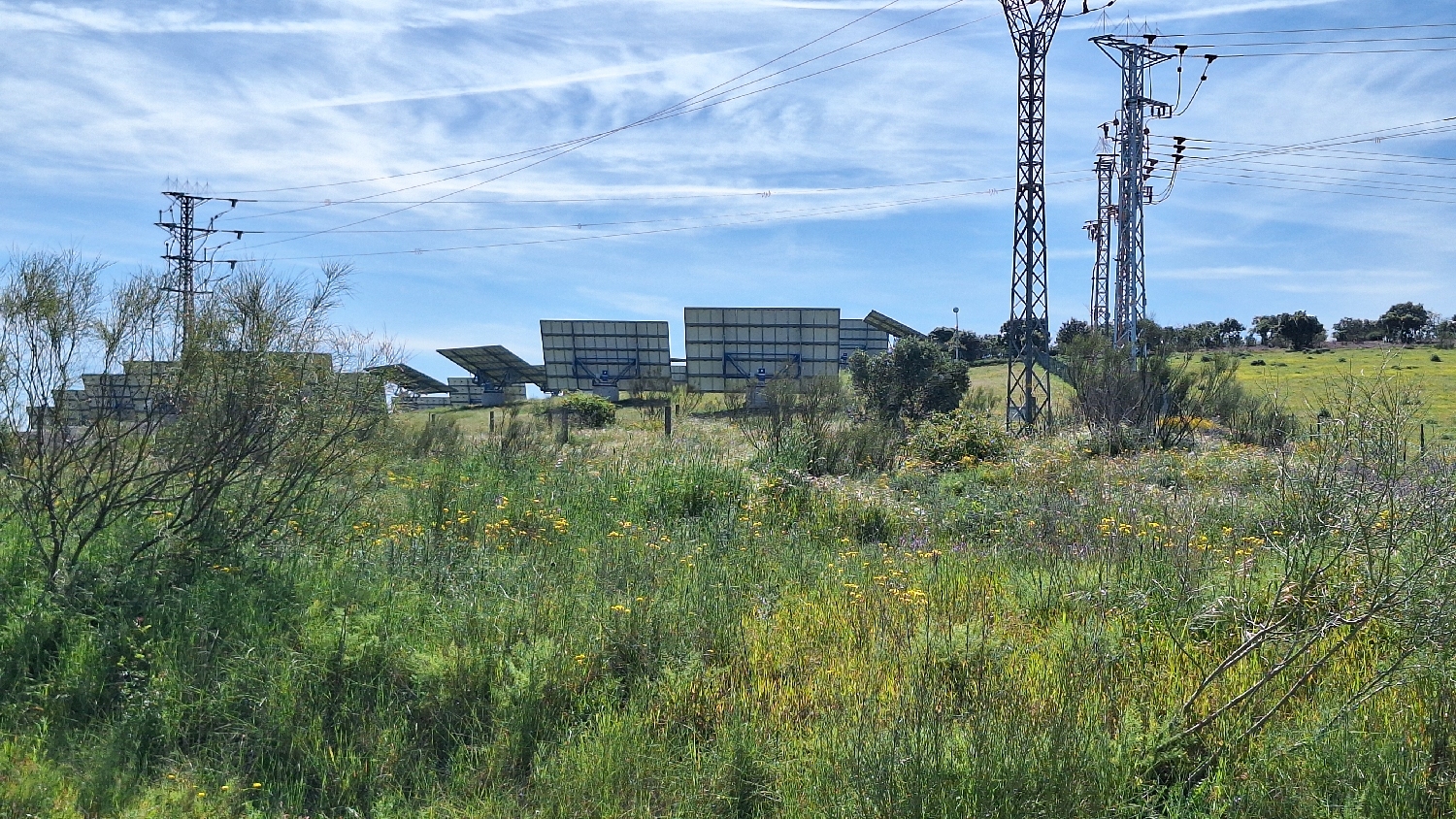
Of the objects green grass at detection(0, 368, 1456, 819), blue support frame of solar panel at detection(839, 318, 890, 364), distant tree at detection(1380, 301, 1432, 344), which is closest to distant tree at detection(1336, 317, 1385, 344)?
distant tree at detection(1380, 301, 1432, 344)

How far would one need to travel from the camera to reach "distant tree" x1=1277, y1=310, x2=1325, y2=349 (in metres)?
49.2

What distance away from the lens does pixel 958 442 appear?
16.7 meters

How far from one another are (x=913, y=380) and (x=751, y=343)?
10.6 meters

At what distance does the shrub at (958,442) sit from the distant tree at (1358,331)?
47.4 metres

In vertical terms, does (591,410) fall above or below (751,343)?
below

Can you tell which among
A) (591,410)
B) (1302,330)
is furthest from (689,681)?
(1302,330)

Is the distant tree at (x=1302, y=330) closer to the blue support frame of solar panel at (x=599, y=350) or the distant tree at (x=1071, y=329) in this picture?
the distant tree at (x=1071, y=329)

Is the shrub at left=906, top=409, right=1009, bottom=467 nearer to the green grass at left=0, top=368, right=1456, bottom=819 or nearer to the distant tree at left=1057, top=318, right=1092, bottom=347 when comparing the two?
the green grass at left=0, top=368, right=1456, bottom=819

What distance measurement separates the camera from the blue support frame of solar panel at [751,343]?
36.1 m

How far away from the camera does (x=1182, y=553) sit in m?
7.17

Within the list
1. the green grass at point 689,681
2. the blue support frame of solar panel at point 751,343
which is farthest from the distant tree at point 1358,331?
the green grass at point 689,681

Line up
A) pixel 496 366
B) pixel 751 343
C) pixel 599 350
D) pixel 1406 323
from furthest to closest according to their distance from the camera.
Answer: pixel 1406 323
pixel 496 366
pixel 599 350
pixel 751 343

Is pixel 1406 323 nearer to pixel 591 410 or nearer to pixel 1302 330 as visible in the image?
pixel 1302 330

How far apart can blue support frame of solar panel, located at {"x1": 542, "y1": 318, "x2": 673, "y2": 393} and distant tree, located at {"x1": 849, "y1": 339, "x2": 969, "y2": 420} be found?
1281 cm
